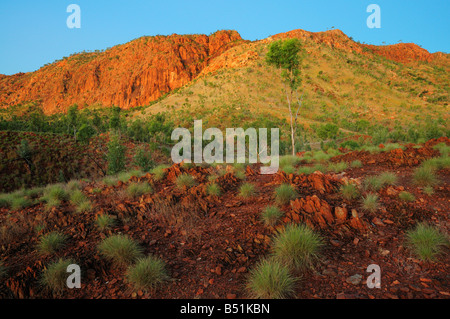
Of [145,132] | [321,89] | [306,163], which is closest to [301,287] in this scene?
[306,163]

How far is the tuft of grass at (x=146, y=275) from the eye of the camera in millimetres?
3068

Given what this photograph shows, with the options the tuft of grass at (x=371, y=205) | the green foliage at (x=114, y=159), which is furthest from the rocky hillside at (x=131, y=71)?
the tuft of grass at (x=371, y=205)

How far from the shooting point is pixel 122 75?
9381 centimetres

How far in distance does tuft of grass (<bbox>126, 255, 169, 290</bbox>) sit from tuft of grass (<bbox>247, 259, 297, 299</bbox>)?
120cm

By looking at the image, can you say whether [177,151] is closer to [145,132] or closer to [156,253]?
[145,132]

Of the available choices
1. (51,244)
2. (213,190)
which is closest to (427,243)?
(213,190)

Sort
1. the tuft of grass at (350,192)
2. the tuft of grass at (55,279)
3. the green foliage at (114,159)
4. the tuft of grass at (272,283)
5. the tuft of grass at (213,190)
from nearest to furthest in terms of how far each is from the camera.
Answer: the tuft of grass at (272,283), the tuft of grass at (55,279), the tuft of grass at (350,192), the tuft of grass at (213,190), the green foliage at (114,159)

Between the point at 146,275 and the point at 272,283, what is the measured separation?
1656 mm

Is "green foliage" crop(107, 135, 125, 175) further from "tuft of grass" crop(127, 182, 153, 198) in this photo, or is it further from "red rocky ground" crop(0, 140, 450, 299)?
"tuft of grass" crop(127, 182, 153, 198)

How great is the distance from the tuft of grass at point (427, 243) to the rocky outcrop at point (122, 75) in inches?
3617

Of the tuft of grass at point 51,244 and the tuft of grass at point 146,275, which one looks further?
the tuft of grass at point 51,244

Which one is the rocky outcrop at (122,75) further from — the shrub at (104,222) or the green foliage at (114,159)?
the shrub at (104,222)

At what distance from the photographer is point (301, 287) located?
2.86 meters

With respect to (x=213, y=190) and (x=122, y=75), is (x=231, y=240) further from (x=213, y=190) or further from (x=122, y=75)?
(x=122, y=75)
